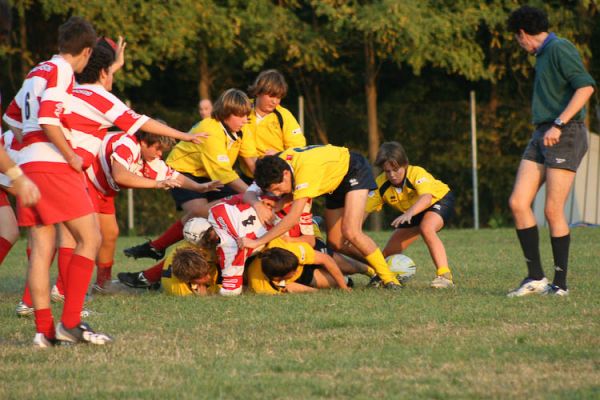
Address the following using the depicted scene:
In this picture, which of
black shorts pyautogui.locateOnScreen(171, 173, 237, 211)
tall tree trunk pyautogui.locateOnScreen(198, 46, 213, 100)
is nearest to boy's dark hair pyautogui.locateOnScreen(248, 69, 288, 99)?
black shorts pyautogui.locateOnScreen(171, 173, 237, 211)

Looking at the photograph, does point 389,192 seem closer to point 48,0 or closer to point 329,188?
point 329,188

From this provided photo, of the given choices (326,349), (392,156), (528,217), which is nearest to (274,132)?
(392,156)

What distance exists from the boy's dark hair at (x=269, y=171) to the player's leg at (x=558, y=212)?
1.94 m

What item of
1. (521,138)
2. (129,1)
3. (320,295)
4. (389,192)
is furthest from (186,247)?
(521,138)

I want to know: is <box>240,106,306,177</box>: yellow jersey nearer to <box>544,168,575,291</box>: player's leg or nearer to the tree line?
<box>544,168,575,291</box>: player's leg

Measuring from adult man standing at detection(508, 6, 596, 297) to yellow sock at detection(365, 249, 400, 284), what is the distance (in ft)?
3.86

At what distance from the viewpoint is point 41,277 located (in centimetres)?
604

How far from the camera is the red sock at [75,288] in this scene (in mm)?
6023

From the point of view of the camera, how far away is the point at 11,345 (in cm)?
614

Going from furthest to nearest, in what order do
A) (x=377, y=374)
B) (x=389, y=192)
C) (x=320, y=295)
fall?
1. (x=389, y=192)
2. (x=320, y=295)
3. (x=377, y=374)

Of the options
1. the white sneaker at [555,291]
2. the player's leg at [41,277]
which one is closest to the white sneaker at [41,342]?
the player's leg at [41,277]

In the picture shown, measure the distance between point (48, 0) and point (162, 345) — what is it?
12758 mm

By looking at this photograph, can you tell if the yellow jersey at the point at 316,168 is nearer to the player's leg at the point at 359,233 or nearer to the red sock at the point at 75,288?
the player's leg at the point at 359,233

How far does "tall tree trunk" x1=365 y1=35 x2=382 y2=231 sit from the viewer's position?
746 inches
